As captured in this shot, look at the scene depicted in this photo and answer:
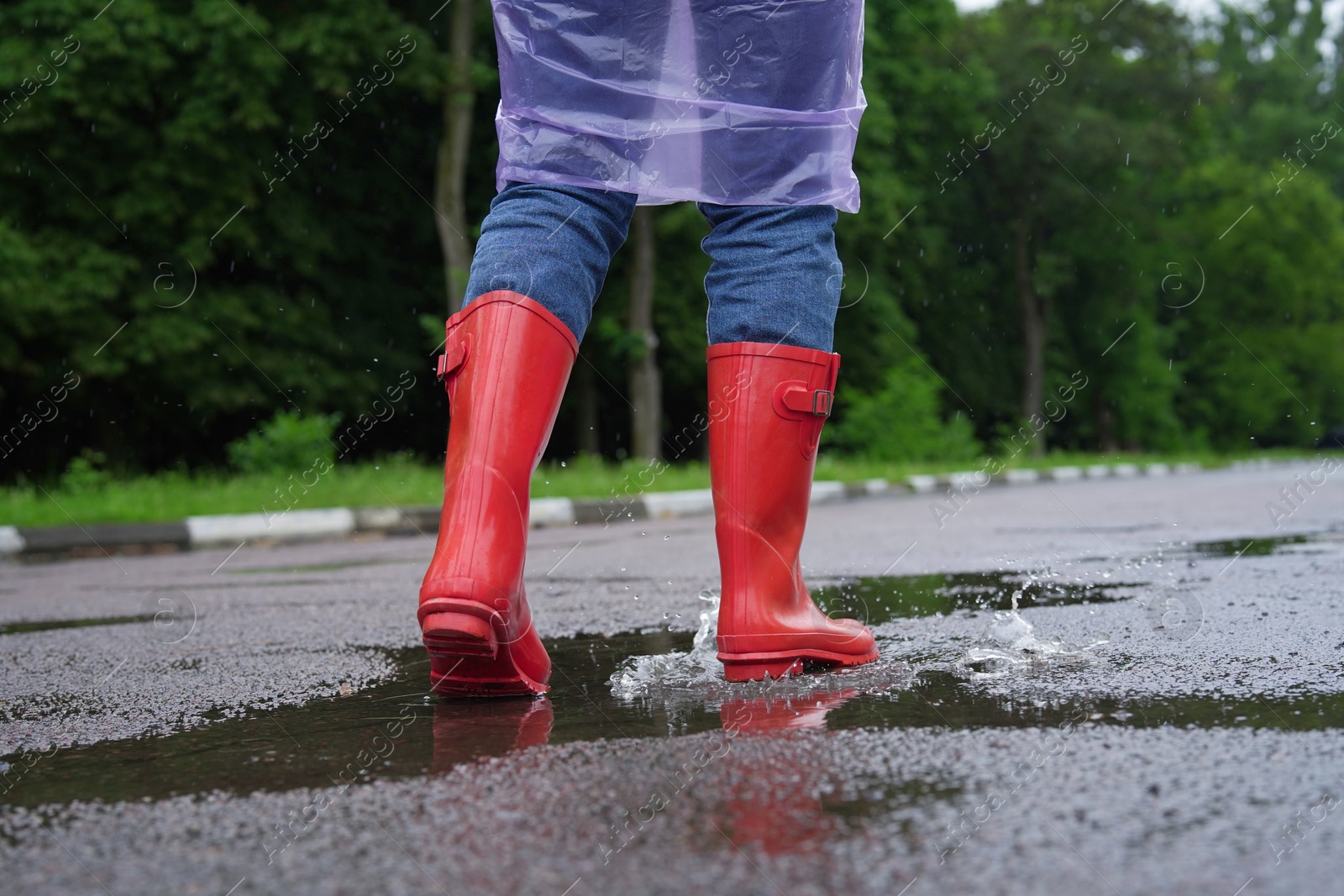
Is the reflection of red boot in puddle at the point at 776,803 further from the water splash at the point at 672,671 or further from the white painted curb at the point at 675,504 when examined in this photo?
the white painted curb at the point at 675,504

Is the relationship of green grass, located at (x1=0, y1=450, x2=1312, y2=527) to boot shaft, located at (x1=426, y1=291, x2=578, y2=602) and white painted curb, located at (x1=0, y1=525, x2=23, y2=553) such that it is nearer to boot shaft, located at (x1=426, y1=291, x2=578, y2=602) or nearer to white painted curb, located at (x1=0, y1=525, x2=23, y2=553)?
white painted curb, located at (x1=0, y1=525, x2=23, y2=553)

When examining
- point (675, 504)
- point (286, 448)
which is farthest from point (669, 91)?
point (286, 448)

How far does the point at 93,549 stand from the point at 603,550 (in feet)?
11.5

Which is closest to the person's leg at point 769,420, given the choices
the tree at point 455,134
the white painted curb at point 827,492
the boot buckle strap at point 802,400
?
the boot buckle strap at point 802,400

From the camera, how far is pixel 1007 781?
147cm

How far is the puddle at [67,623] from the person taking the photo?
145 inches

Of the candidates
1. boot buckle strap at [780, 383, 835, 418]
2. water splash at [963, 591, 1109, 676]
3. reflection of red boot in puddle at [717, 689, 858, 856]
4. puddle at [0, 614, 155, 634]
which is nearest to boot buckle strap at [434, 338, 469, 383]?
boot buckle strap at [780, 383, 835, 418]

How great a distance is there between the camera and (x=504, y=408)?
7.47 feet

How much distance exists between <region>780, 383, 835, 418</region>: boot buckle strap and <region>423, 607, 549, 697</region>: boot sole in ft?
2.12

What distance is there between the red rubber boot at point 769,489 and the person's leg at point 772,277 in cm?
3

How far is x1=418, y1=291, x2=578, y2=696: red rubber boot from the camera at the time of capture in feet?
6.88

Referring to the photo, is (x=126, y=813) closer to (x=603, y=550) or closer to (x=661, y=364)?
(x=603, y=550)

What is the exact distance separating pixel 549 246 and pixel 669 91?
13.7 inches

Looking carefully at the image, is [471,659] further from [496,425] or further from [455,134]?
[455,134]
